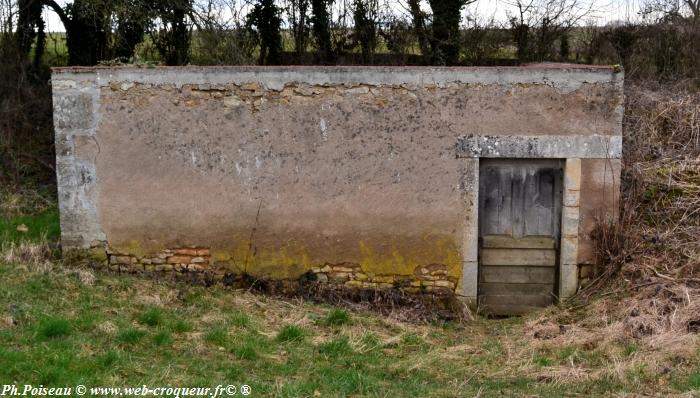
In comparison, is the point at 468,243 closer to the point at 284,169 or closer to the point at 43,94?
the point at 284,169

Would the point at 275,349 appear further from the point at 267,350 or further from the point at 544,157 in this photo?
the point at 544,157

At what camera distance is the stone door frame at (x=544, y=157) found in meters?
8.08

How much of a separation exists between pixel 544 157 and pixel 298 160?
9.37 ft

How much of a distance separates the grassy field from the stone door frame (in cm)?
58

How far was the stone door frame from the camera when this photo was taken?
8.08 meters

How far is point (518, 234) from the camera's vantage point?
27.8ft

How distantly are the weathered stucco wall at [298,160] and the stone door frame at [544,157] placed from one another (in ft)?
0.23

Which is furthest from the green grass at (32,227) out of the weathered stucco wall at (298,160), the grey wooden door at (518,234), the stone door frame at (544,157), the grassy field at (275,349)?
the grey wooden door at (518,234)

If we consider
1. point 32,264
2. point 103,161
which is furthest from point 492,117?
point 32,264

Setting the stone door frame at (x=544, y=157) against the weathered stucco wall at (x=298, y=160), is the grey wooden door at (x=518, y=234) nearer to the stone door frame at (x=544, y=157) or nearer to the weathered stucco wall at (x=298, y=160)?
the stone door frame at (x=544, y=157)

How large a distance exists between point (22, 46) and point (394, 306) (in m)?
8.94

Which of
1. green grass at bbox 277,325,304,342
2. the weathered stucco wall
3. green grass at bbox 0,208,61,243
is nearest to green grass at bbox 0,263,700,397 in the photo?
green grass at bbox 277,325,304,342

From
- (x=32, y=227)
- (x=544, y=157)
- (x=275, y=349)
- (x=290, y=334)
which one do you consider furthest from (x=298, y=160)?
(x=32, y=227)

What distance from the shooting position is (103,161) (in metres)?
8.38
